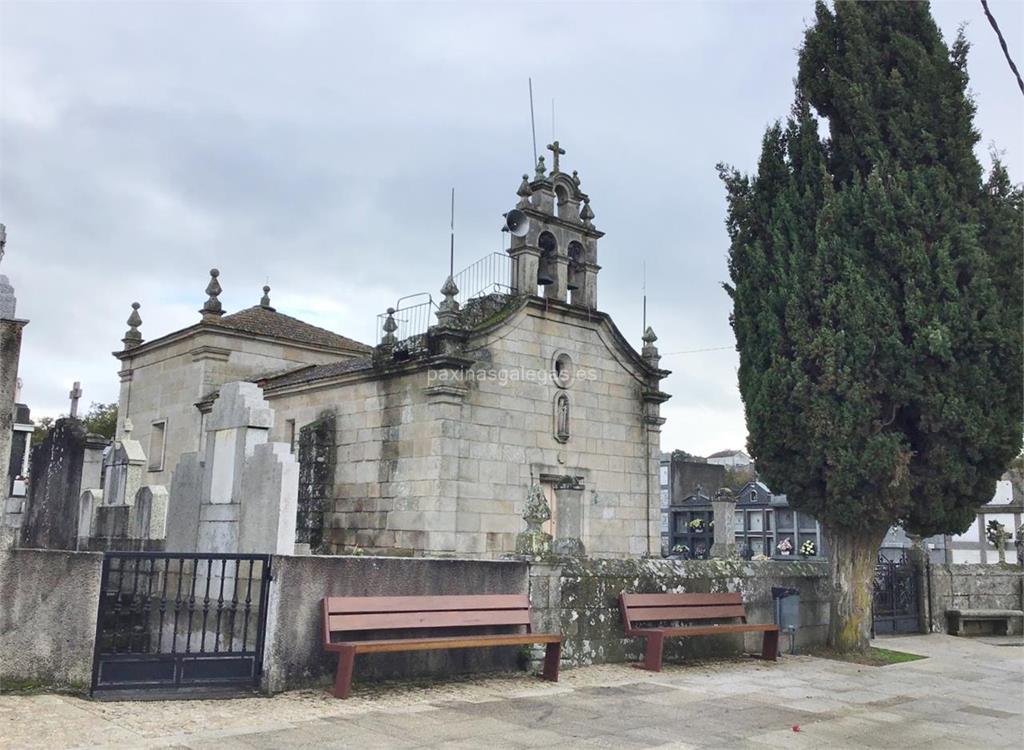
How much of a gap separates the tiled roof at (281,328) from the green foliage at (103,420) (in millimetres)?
9862

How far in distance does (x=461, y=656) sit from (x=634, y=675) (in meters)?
2.15

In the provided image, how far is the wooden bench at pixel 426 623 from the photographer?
8.02 metres

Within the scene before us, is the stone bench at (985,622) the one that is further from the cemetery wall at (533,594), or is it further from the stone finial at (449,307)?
the stone finial at (449,307)

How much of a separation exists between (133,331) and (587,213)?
15892 mm

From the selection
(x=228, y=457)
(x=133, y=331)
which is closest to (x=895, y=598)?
(x=228, y=457)

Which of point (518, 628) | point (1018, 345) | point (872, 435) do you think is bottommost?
point (518, 628)

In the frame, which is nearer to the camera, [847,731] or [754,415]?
[847,731]

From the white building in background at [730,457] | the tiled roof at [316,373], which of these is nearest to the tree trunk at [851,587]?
the tiled roof at [316,373]

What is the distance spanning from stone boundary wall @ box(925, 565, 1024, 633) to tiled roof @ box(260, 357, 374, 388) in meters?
11.9

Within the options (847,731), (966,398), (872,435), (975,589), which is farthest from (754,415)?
(975,589)

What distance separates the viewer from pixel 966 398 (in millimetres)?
12367

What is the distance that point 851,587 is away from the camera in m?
13.1

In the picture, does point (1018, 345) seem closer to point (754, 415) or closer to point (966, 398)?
point (966, 398)

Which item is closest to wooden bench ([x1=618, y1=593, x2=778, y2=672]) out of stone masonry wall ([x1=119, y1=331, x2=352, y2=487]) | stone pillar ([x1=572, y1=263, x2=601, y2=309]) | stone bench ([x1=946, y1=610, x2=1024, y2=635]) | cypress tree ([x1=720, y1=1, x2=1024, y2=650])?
cypress tree ([x1=720, y1=1, x2=1024, y2=650])
